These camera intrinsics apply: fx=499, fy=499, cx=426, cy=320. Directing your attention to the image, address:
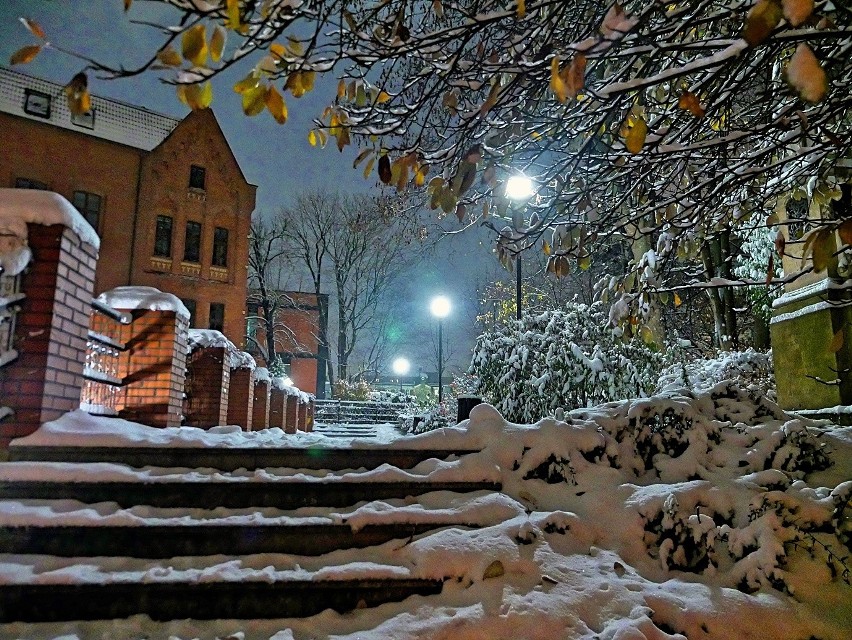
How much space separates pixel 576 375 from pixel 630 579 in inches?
207

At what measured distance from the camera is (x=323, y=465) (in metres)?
3.33

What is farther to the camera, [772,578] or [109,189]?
[109,189]

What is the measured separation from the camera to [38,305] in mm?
3422

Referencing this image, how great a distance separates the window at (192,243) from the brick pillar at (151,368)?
18658mm

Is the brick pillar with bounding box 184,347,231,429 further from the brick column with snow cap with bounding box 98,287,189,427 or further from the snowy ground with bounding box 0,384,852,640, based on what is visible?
the snowy ground with bounding box 0,384,852,640

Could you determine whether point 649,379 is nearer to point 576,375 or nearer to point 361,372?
point 576,375

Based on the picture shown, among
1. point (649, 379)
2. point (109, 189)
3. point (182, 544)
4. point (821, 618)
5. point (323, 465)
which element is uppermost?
point (109, 189)

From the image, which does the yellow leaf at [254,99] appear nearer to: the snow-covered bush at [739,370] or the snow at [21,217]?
the snow at [21,217]

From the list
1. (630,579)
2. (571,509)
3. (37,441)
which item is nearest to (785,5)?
(630,579)

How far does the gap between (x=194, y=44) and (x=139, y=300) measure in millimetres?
4642

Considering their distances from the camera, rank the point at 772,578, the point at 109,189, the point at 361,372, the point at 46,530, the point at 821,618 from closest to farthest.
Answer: the point at 821,618 < the point at 772,578 < the point at 46,530 < the point at 109,189 < the point at 361,372

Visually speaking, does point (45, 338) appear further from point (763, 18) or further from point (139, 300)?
point (763, 18)

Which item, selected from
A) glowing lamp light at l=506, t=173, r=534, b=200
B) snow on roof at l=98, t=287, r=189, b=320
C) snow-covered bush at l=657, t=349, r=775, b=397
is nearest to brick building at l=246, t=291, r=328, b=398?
snow on roof at l=98, t=287, r=189, b=320

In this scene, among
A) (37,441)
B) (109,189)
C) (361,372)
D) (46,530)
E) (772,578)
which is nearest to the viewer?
(772,578)
